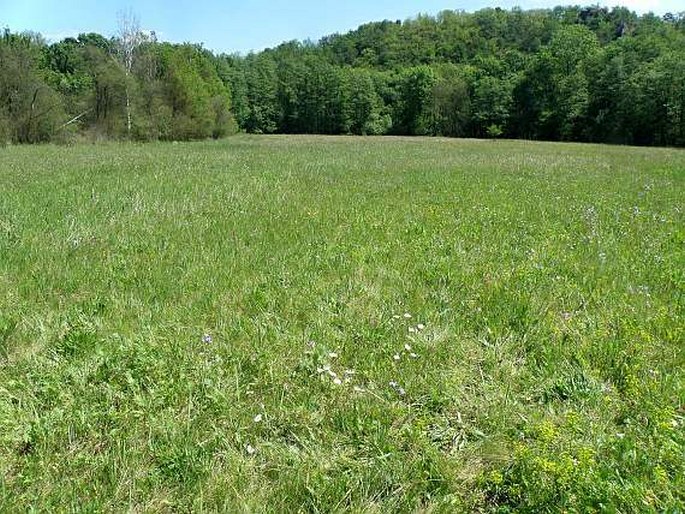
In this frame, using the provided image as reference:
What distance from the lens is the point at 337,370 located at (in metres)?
3.15

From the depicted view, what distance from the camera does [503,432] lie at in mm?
2570

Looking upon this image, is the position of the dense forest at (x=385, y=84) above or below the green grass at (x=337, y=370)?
above

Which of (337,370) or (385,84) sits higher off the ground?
(385,84)

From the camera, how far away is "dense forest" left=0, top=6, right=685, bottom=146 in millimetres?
42500

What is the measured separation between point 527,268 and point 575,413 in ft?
9.42

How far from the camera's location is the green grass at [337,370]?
2.12 m

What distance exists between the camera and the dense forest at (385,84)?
42500 mm

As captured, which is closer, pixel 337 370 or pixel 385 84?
pixel 337 370

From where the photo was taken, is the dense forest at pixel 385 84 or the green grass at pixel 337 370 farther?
the dense forest at pixel 385 84

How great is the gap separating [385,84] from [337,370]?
9285cm

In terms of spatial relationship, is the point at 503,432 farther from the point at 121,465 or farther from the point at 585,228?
the point at 585,228

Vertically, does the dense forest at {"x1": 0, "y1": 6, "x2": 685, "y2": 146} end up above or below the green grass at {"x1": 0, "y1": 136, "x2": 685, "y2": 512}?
above

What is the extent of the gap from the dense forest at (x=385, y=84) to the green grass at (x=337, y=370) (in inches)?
1569

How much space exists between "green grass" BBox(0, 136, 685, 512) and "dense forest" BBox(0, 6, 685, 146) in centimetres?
3986
